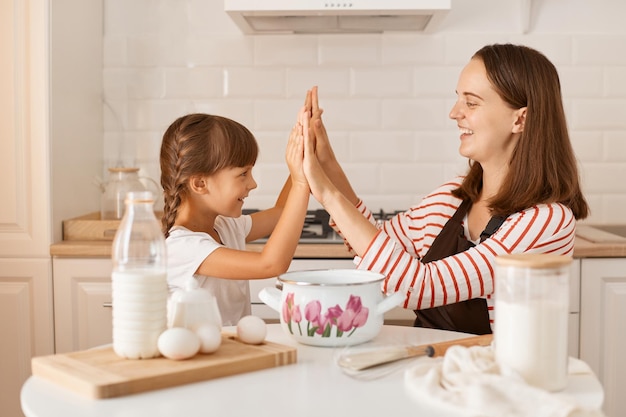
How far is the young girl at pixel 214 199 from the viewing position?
1.78 metres

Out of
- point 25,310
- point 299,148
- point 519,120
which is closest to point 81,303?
point 25,310

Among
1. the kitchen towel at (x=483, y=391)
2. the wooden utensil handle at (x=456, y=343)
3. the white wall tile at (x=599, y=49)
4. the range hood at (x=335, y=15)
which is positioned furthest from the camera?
the white wall tile at (x=599, y=49)

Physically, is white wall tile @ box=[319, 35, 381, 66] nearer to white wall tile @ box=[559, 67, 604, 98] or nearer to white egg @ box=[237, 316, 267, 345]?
white wall tile @ box=[559, 67, 604, 98]

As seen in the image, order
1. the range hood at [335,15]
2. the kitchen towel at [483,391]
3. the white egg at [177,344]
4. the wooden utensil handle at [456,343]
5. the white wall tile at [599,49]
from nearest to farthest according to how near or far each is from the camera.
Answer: the kitchen towel at [483,391]
the white egg at [177,344]
the wooden utensil handle at [456,343]
the range hood at [335,15]
the white wall tile at [599,49]

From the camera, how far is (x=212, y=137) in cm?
193

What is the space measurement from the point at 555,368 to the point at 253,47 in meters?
2.24

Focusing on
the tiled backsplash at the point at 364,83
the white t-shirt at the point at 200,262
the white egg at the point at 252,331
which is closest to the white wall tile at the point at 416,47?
the tiled backsplash at the point at 364,83

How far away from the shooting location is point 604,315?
101 inches

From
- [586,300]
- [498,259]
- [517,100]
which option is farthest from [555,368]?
[586,300]

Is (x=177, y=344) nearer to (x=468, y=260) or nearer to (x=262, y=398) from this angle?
(x=262, y=398)

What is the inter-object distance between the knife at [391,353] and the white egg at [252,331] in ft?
0.45

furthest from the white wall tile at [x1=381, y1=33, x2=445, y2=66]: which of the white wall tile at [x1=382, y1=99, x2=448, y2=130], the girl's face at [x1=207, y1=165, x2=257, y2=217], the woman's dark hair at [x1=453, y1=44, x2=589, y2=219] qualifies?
the girl's face at [x1=207, y1=165, x2=257, y2=217]

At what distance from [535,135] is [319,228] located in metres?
1.11

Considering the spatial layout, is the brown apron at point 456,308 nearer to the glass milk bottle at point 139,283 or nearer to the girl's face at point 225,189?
the girl's face at point 225,189
